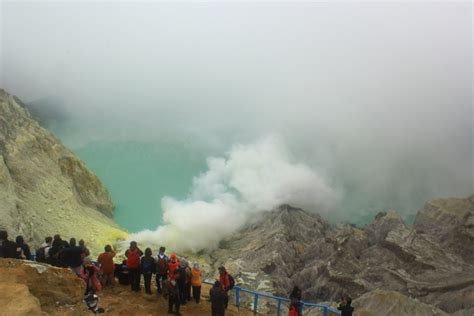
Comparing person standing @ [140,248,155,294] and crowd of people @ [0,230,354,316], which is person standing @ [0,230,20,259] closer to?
crowd of people @ [0,230,354,316]

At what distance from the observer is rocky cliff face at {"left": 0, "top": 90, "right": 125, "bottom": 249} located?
34094mm

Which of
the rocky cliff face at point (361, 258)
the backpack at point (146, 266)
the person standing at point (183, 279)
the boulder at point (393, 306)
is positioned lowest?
the person standing at point (183, 279)

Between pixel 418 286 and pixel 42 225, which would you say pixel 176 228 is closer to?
pixel 42 225

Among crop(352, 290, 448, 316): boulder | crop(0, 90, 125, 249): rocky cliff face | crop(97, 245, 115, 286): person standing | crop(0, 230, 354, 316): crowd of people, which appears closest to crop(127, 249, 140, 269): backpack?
crop(0, 230, 354, 316): crowd of people

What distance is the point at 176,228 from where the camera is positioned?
51719 millimetres

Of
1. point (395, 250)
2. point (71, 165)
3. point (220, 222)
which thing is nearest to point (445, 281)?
point (395, 250)

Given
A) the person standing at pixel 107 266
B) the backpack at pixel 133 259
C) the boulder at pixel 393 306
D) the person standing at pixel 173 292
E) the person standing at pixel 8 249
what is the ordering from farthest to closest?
the boulder at pixel 393 306, the backpack at pixel 133 259, the person standing at pixel 107 266, the person standing at pixel 173 292, the person standing at pixel 8 249

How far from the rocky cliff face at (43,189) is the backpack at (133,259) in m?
15.9

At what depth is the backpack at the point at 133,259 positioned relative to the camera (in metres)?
16.3

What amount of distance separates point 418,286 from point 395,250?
20.9 ft

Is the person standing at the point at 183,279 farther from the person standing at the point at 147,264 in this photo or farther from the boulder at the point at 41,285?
the boulder at the point at 41,285

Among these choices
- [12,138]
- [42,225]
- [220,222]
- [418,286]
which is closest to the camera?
[42,225]

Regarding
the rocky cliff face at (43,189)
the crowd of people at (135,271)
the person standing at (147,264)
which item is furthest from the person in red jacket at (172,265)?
the rocky cliff face at (43,189)

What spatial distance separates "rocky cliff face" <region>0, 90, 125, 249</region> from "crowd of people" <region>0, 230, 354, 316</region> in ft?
50.8
